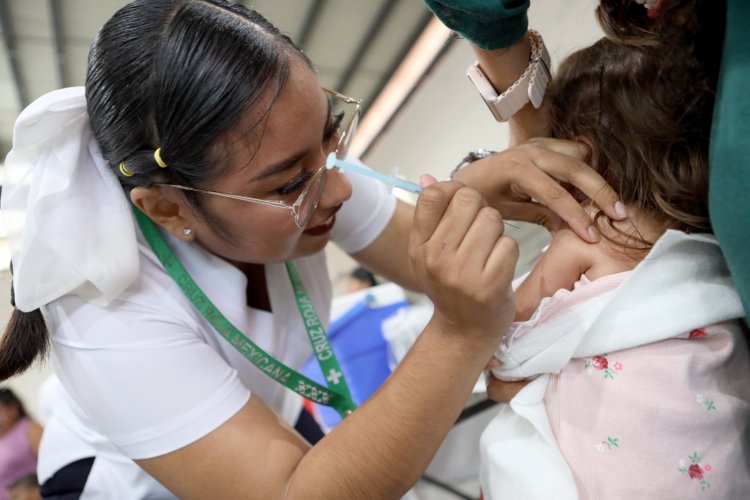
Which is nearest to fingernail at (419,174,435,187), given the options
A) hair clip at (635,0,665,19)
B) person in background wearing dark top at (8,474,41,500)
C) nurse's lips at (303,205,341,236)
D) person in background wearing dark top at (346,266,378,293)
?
nurse's lips at (303,205,341,236)

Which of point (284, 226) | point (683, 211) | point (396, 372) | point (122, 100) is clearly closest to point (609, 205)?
point (683, 211)

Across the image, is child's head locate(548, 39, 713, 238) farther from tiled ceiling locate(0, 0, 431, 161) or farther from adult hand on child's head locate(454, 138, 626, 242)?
tiled ceiling locate(0, 0, 431, 161)

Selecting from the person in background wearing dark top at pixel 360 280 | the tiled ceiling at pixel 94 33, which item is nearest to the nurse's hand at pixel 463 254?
the tiled ceiling at pixel 94 33

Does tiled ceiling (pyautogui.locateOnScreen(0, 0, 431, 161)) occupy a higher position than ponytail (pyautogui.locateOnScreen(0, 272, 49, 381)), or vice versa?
ponytail (pyautogui.locateOnScreen(0, 272, 49, 381))

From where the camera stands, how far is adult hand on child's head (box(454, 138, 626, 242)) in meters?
0.92

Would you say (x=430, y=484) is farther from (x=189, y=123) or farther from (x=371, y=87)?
(x=371, y=87)

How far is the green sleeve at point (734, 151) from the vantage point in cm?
63

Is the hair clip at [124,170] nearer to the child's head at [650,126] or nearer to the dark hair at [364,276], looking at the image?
the child's head at [650,126]

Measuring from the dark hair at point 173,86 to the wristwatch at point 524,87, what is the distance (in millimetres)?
328

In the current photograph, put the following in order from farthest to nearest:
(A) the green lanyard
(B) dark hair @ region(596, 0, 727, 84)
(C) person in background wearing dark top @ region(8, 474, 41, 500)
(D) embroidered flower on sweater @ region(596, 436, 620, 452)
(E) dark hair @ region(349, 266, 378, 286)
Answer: (E) dark hair @ region(349, 266, 378, 286), (C) person in background wearing dark top @ region(8, 474, 41, 500), (A) the green lanyard, (D) embroidered flower on sweater @ region(596, 436, 620, 452), (B) dark hair @ region(596, 0, 727, 84)

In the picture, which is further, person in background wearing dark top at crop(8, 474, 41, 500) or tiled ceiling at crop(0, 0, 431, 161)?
tiled ceiling at crop(0, 0, 431, 161)

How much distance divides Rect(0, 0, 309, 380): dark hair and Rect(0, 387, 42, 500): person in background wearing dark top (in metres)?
0.96

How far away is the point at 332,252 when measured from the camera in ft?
10.7

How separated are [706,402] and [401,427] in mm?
413
